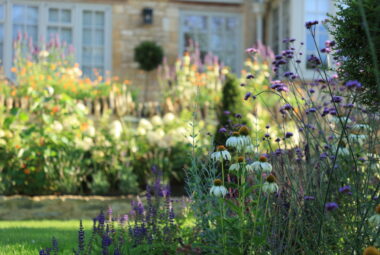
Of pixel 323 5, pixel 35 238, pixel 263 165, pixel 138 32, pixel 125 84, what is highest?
pixel 323 5

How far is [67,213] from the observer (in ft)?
19.4

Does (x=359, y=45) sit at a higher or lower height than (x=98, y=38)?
lower

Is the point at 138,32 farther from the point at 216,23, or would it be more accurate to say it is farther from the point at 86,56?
the point at 216,23

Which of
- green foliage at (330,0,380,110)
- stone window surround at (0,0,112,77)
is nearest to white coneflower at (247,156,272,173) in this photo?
green foliage at (330,0,380,110)

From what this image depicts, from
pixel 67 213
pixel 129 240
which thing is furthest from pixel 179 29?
pixel 129 240

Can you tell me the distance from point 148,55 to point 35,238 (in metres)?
6.91

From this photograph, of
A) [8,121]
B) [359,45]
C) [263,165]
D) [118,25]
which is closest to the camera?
[263,165]

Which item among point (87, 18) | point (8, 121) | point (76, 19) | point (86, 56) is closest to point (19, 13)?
point (76, 19)

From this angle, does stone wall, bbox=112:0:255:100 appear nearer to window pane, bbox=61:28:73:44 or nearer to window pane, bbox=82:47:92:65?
window pane, bbox=82:47:92:65

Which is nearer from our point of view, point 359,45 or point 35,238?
point 359,45

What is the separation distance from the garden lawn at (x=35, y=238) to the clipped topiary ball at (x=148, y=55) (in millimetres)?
5916

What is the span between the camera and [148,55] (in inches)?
411

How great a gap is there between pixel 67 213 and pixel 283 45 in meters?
6.48

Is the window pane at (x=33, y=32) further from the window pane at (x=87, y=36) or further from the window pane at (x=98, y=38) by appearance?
the window pane at (x=98, y=38)
